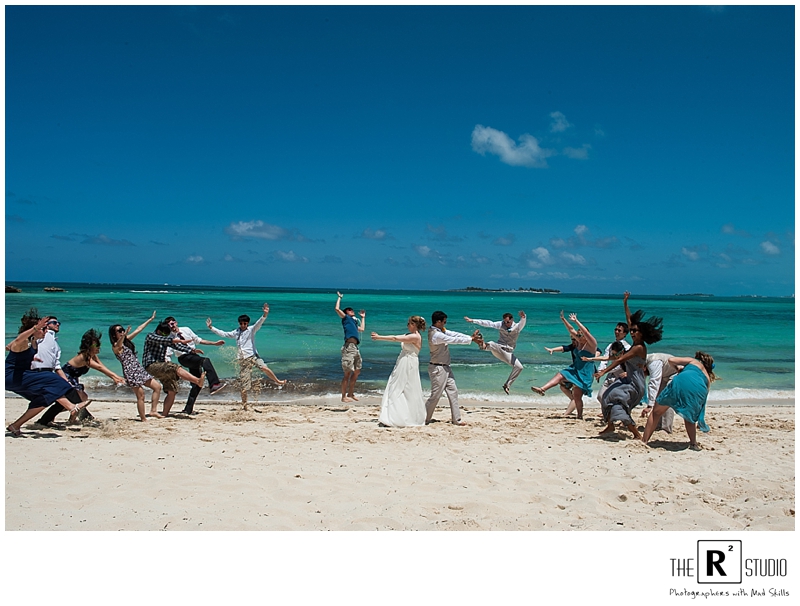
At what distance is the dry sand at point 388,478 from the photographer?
16.3 feet

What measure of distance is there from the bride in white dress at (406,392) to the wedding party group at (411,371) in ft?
0.05

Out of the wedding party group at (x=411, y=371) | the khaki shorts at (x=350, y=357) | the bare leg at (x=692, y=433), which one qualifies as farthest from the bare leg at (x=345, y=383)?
the bare leg at (x=692, y=433)

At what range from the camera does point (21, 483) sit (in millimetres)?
5672

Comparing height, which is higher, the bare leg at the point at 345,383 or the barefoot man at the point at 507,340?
the barefoot man at the point at 507,340

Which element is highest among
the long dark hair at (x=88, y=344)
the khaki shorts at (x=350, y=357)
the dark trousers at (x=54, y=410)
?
the long dark hair at (x=88, y=344)

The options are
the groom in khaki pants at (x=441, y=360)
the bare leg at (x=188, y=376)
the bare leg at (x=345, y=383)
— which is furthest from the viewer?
the bare leg at (x=345, y=383)

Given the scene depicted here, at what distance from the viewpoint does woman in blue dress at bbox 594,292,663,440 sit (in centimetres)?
751

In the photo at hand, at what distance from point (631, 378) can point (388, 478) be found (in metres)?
3.75

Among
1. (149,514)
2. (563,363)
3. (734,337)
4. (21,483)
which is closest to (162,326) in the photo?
(21,483)

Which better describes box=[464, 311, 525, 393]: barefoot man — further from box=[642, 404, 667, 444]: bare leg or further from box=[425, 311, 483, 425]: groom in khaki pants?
box=[642, 404, 667, 444]: bare leg

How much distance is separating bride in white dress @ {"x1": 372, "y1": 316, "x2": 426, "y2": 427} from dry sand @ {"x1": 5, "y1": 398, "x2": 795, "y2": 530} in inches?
9.5

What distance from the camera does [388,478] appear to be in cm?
603

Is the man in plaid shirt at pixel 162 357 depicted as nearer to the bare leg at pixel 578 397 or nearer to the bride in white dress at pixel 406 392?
the bride in white dress at pixel 406 392

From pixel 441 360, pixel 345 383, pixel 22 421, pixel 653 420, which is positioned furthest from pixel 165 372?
pixel 653 420
